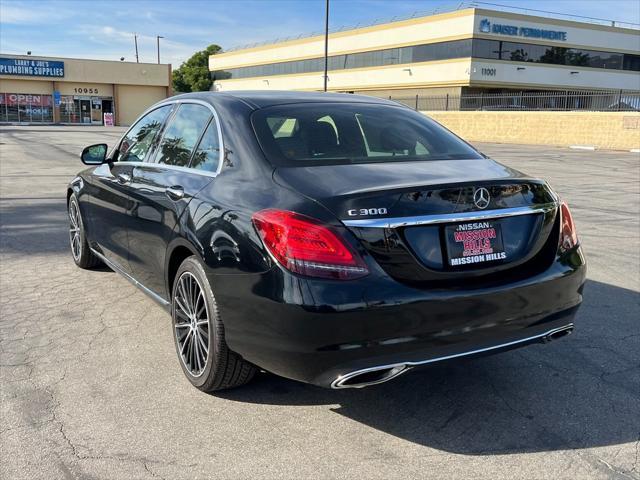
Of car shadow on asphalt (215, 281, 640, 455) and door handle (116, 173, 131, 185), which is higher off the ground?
A: door handle (116, 173, 131, 185)

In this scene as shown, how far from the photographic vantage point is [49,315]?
4.77 meters

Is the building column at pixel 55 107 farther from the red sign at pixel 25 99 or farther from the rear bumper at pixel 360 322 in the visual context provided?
the rear bumper at pixel 360 322

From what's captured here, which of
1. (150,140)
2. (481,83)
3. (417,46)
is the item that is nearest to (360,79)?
(417,46)

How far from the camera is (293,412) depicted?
3332 millimetres

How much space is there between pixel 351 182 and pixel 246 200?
0.55m

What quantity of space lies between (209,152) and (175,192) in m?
0.32

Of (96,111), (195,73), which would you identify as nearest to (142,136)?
(96,111)

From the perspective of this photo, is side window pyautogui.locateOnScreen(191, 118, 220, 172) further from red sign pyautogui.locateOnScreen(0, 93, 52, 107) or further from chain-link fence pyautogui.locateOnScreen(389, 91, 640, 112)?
red sign pyautogui.locateOnScreen(0, 93, 52, 107)

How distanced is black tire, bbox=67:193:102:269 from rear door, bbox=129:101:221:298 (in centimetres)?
156

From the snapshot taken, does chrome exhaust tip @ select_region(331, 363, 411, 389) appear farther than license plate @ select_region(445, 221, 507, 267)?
No

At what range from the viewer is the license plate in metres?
2.92

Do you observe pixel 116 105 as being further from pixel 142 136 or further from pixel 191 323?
pixel 191 323

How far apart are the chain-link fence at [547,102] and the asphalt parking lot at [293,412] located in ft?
71.3

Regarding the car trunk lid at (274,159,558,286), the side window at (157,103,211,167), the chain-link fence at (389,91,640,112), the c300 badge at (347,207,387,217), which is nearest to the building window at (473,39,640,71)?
the chain-link fence at (389,91,640,112)
